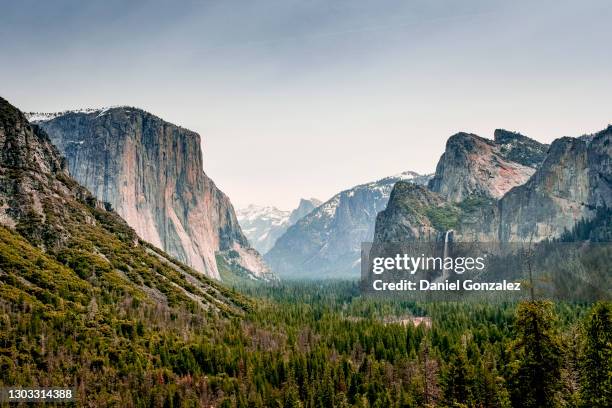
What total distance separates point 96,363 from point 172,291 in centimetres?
6912

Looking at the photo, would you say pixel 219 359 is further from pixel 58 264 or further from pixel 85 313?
pixel 58 264

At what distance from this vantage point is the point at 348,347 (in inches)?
5758

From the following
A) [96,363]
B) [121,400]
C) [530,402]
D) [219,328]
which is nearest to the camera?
[530,402]

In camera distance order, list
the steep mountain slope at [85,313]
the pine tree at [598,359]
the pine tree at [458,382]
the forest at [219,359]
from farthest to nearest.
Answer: the steep mountain slope at [85,313] < the forest at [219,359] < the pine tree at [458,382] < the pine tree at [598,359]

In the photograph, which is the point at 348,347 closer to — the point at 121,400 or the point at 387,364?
the point at 387,364

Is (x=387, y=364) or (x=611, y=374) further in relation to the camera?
(x=387, y=364)

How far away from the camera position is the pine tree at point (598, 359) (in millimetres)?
46000

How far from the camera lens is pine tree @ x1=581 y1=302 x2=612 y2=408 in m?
46.0

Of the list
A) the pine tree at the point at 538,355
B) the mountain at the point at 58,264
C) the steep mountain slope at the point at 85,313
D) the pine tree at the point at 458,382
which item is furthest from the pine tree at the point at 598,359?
the mountain at the point at 58,264

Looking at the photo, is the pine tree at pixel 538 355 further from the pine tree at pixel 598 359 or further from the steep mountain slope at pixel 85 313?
the steep mountain slope at pixel 85 313

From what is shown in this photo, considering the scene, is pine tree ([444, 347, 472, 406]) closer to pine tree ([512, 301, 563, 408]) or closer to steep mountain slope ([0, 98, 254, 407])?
pine tree ([512, 301, 563, 408])

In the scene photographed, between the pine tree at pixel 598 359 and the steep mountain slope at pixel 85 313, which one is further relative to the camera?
the steep mountain slope at pixel 85 313

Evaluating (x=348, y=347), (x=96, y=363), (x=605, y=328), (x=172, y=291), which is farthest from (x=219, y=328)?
(x=605, y=328)

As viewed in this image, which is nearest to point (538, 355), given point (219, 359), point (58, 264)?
point (219, 359)
